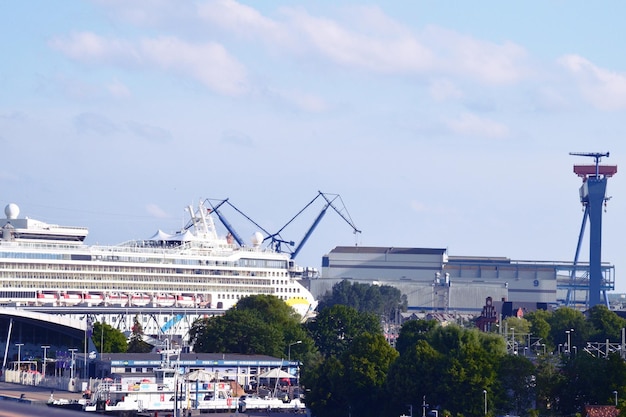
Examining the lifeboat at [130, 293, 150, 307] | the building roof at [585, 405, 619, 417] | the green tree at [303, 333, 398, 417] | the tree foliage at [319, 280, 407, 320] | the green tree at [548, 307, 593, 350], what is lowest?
the building roof at [585, 405, 619, 417]

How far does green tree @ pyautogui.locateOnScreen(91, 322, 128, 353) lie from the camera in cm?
10532

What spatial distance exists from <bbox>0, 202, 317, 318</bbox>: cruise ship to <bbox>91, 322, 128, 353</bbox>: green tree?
18.2 metres

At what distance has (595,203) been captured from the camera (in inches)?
6639

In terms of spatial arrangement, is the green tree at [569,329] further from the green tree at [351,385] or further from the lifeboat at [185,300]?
the green tree at [351,385]

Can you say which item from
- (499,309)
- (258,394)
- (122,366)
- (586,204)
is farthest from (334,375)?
(586,204)

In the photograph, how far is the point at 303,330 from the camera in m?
110

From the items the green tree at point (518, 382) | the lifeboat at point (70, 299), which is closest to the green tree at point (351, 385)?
the green tree at point (518, 382)

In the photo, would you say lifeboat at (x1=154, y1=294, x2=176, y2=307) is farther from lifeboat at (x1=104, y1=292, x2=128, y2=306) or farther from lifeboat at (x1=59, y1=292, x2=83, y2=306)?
lifeboat at (x1=59, y1=292, x2=83, y2=306)

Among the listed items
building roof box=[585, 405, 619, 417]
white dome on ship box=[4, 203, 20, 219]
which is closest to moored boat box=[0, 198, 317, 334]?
white dome on ship box=[4, 203, 20, 219]

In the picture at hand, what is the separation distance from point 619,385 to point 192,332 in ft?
163

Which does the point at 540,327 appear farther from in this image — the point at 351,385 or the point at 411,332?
the point at 351,385

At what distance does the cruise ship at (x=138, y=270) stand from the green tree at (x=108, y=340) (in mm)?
18211

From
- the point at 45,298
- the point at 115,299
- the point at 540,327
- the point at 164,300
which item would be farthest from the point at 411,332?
the point at 164,300

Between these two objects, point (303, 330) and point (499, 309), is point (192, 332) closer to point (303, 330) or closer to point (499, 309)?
point (303, 330)
